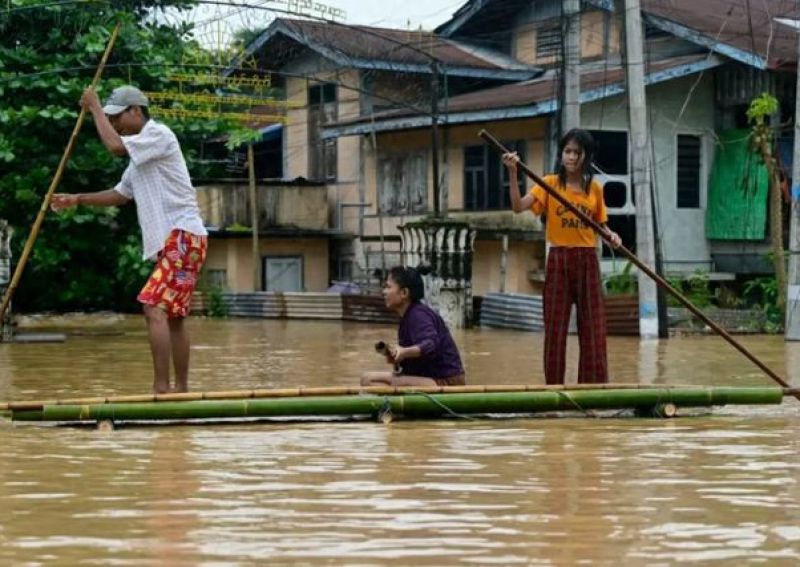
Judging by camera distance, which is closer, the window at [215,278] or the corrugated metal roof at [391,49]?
the corrugated metal roof at [391,49]

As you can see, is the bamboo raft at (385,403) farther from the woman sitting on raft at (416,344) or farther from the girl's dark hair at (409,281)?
the girl's dark hair at (409,281)

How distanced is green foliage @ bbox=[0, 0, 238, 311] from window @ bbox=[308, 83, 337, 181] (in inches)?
263

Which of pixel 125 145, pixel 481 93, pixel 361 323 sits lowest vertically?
pixel 361 323

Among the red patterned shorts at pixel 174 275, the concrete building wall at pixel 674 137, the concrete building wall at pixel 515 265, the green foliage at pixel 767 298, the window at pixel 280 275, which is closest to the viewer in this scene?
the red patterned shorts at pixel 174 275

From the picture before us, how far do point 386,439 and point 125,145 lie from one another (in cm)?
225

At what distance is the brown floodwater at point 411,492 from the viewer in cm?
479

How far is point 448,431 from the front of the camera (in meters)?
7.86

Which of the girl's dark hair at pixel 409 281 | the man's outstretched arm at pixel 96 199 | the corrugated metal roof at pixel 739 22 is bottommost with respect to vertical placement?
the girl's dark hair at pixel 409 281

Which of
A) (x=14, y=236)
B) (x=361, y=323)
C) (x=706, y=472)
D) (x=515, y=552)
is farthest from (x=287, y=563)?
(x=361, y=323)

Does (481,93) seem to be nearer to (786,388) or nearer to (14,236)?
(14,236)

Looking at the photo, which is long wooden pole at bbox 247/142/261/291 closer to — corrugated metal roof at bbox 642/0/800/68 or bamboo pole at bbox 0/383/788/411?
corrugated metal roof at bbox 642/0/800/68

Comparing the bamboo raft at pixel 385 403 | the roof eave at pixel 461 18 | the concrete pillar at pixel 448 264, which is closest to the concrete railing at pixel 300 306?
the concrete pillar at pixel 448 264

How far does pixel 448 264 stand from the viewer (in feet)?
76.1

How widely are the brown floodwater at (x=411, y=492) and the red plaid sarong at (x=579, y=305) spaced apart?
87 centimetres
